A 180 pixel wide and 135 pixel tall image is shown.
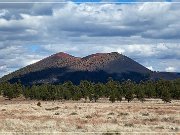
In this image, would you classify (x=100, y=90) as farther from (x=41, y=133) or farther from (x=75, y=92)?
(x=41, y=133)

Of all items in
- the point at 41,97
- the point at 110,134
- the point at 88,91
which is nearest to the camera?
the point at 110,134

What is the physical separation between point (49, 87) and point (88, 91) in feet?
68.7

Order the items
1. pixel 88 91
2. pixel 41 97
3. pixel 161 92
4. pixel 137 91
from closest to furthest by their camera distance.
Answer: pixel 161 92 < pixel 137 91 < pixel 88 91 < pixel 41 97

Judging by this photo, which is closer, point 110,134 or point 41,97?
point 110,134

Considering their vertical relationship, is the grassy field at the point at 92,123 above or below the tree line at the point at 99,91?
below

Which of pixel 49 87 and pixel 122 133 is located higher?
pixel 49 87

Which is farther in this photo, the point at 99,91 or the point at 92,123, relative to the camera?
the point at 99,91

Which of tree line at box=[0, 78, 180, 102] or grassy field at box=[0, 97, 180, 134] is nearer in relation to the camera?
grassy field at box=[0, 97, 180, 134]

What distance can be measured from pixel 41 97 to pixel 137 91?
1458 inches

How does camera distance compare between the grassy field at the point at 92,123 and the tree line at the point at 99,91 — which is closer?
the grassy field at the point at 92,123

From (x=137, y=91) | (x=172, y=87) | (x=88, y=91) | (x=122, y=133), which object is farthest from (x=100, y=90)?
(x=122, y=133)

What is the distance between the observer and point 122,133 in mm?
26688

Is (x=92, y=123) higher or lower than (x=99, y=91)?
lower

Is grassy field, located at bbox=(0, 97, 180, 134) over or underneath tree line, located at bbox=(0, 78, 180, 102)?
underneath
